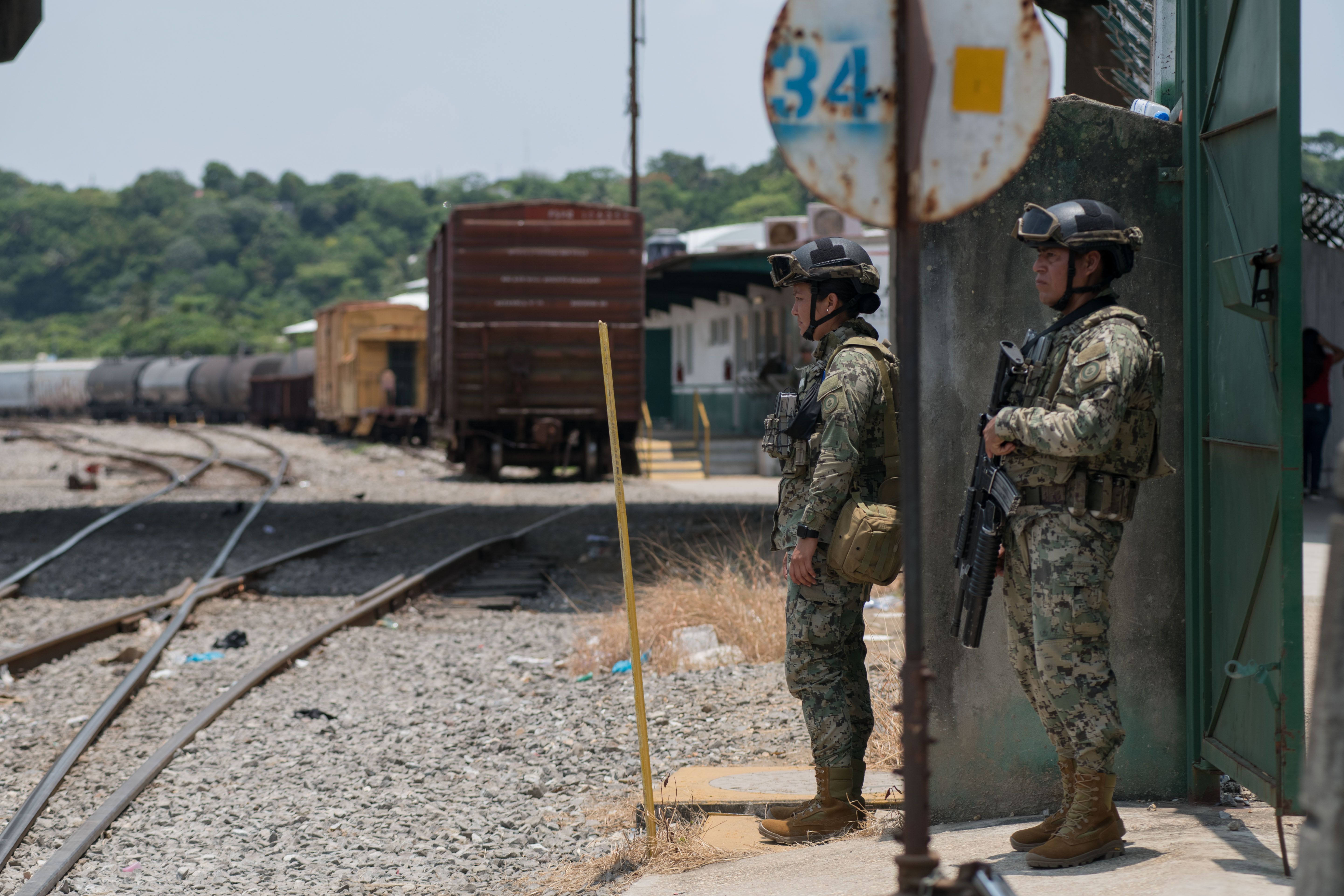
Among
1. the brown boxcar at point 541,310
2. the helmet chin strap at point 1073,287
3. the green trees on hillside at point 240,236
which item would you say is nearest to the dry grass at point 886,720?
the helmet chin strap at point 1073,287

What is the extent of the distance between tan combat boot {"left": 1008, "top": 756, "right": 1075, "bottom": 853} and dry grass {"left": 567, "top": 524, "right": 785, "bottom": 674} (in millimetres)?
3440

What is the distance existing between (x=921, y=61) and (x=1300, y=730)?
2.06 meters

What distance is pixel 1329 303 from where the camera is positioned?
1453cm

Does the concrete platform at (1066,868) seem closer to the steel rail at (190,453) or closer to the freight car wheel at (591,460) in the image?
the freight car wheel at (591,460)

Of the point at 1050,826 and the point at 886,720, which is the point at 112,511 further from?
the point at 1050,826

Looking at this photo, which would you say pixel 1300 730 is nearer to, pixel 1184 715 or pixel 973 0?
pixel 1184 715

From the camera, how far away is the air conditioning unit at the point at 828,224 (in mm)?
19172

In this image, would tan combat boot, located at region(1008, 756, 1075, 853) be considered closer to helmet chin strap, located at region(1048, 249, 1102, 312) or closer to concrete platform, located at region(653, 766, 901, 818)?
concrete platform, located at region(653, 766, 901, 818)

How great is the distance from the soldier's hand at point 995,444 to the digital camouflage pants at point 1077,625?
17 centimetres

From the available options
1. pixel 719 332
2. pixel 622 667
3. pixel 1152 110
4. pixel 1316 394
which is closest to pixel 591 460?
pixel 719 332

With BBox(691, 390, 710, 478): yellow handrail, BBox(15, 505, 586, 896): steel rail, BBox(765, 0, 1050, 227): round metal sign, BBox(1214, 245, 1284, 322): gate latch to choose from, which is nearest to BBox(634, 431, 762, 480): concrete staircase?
BBox(691, 390, 710, 478): yellow handrail

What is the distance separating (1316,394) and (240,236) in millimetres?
175828

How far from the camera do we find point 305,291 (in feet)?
498

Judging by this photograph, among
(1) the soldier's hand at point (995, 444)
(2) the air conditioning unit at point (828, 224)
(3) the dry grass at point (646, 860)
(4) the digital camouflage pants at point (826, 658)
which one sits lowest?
(3) the dry grass at point (646, 860)
